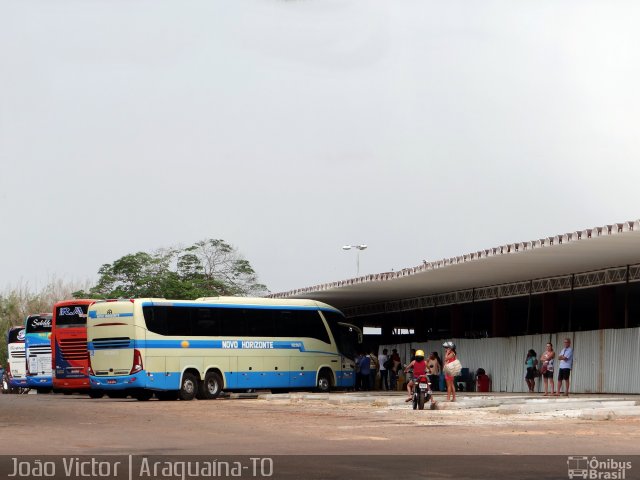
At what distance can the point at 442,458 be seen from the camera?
13.5 m

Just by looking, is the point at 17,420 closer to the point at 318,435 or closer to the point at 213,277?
the point at 318,435

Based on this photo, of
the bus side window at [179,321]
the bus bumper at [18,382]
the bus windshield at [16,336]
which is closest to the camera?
the bus side window at [179,321]

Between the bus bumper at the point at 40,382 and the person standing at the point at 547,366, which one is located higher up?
the person standing at the point at 547,366

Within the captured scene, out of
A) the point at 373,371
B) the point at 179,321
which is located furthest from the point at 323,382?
the point at 373,371

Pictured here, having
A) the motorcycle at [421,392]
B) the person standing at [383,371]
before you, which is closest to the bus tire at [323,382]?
the person standing at [383,371]

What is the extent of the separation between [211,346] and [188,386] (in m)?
1.40

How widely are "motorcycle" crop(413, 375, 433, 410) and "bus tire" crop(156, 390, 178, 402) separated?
489 inches

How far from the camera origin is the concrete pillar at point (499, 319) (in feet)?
137

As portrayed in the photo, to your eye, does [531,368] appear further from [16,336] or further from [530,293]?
[16,336]

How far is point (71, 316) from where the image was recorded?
40.6m

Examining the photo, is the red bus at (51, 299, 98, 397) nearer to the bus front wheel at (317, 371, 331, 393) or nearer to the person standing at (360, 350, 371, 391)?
the bus front wheel at (317, 371, 331, 393)

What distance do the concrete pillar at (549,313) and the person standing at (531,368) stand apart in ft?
8.11

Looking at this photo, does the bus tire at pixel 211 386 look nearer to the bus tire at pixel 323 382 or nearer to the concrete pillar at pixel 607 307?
the bus tire at pixel 323 382

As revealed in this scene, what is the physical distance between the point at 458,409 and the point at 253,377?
12392 mm
